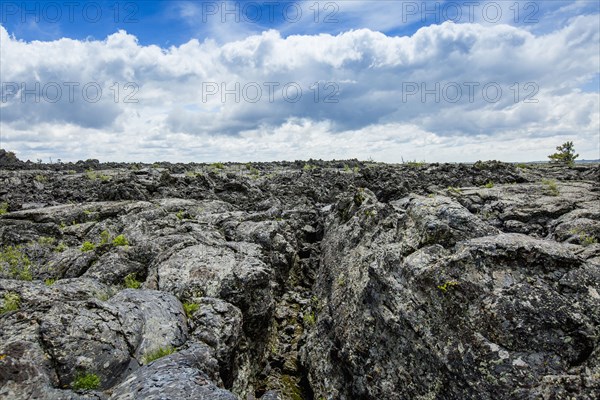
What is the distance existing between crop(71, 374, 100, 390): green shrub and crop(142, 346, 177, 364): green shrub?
107 cm

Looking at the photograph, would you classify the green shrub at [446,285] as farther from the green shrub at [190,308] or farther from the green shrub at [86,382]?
the green shrub at [86,382]

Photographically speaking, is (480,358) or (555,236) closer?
(480,358)

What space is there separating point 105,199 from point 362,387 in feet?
75.1

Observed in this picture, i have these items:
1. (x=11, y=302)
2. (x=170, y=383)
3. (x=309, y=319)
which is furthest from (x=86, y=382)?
(x=309, y=319)

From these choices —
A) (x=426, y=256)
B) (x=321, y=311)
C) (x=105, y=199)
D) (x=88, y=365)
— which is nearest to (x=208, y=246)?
(x=321, y=311)

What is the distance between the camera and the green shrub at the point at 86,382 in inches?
278

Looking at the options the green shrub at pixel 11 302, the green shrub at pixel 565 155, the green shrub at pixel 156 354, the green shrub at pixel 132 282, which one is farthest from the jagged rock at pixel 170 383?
the green shrub at pixel 565 155

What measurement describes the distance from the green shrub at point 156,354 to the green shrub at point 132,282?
5559mm

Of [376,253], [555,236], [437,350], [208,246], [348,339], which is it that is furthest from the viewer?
[208,246]

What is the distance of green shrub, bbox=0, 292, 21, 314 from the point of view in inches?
349

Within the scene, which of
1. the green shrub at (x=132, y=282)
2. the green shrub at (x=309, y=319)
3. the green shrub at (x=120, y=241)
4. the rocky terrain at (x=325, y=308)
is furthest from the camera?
the green shrub at (x=120, y=241)

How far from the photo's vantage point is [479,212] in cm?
1952

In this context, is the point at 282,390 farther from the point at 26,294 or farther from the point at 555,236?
the point at 555,236

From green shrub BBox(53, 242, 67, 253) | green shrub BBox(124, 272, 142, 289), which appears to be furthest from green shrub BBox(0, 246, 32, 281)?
green shrub BBox(124, 272, 142, 289)
